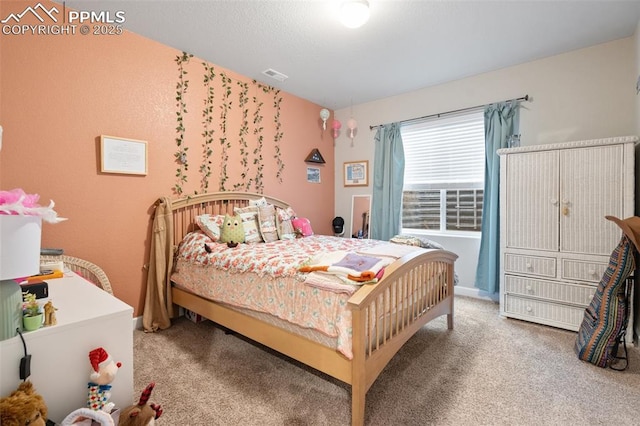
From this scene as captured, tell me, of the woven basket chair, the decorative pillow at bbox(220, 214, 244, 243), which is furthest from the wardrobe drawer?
Result: the woven basket chair

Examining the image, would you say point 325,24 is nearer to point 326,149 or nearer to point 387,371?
point 326,149

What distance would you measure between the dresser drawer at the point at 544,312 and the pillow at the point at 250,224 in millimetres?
2531

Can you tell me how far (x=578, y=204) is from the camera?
2555 mm

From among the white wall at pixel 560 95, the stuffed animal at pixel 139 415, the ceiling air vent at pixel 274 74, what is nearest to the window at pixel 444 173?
the white wall at pixel 560 95

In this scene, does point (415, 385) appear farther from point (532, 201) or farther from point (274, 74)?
point (274, 74)

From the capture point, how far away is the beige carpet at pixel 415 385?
159cm

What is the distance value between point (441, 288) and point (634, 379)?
124 centimetres

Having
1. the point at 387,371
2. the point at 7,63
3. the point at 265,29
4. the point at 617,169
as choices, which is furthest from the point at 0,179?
the point at 617,169

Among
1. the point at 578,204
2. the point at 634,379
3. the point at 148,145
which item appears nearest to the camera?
the point at 634,379

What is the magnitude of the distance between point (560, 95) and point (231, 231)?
11.6 ft

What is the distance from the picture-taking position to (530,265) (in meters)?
2.78

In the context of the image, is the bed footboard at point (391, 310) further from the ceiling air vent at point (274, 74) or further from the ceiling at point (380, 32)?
the ceiling air vent at point (274, 74)

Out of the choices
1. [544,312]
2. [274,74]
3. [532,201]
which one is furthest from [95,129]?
[544,312]

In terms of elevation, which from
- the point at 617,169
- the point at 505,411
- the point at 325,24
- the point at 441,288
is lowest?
the point at 505,411
